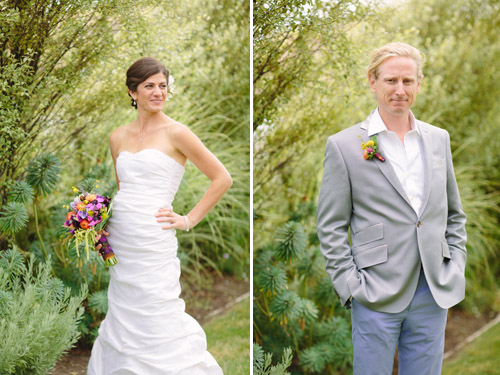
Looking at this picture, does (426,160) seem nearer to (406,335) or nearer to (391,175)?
(391,175)

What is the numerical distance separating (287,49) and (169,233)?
149 cm

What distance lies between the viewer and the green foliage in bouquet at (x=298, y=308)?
3.55 metres

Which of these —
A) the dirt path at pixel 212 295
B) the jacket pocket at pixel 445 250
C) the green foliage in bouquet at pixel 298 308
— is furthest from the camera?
the dirt path at pixel 212 295

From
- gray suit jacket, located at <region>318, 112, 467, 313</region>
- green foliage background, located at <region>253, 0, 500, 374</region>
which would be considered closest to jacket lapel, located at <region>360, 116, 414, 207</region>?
gray suit jacket, located at <region>318, 112, 467, 313</region>

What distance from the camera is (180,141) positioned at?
9.59 ft

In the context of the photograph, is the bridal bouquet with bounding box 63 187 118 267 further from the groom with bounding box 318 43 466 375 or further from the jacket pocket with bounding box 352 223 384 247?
the jacket pocket with bounding box 352 223 384 247

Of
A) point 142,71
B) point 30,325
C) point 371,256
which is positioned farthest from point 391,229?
point 30,325

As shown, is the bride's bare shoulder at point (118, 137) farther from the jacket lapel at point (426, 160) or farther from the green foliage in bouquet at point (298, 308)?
the jacket lapel at point (426, 160)

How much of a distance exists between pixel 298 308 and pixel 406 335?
115cm

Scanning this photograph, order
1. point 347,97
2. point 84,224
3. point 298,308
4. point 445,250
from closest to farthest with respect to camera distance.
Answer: point 445,250
point 84,224
point 298,308
point 347,97

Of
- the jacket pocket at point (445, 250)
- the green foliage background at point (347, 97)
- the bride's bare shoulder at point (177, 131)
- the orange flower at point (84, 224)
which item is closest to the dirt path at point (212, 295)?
the green foliage background at point (347, 97)

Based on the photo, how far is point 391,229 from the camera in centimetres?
243

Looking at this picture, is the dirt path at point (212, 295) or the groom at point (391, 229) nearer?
the groom at point (391, 229)

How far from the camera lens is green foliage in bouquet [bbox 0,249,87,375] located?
2.78 m
